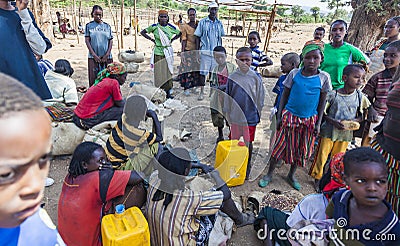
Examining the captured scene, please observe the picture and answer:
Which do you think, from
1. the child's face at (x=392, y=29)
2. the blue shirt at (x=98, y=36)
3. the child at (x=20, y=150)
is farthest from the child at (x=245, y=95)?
the blue shirt at (x=98, y=36)

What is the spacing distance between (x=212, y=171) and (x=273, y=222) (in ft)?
2.00

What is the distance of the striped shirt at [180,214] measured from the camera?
1.92m

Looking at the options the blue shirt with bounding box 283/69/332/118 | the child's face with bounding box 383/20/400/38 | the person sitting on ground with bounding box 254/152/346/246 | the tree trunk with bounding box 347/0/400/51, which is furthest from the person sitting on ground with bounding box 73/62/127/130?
the tree trunk with bounding box 347/0/400/51

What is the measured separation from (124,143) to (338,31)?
8.89ft

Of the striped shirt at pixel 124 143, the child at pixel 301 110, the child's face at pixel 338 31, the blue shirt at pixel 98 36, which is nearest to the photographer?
the striped shirt at pixel 124 143

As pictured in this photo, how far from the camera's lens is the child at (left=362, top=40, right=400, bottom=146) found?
287 cm

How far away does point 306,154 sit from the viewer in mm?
3090

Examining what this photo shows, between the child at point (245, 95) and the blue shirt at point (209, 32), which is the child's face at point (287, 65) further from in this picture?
the blue shirt at point (209, 32)

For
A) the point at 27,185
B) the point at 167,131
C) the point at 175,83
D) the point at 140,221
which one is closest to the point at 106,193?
the point at 140,221

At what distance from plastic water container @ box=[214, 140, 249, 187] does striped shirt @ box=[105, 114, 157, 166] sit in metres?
0.86

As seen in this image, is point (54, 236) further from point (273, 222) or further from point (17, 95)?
point (273, 222)

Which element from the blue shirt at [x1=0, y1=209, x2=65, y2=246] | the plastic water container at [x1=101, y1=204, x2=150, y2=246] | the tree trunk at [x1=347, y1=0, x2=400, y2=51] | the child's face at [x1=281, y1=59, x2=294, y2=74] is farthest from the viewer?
the tree trunk at [x1=347, y1=0, x2=400, y2=51]

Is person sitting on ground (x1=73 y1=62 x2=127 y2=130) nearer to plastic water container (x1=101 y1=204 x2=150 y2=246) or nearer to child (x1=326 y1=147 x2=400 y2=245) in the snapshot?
plastic water container (x1=101 y1=204 x2=150 y2=246)

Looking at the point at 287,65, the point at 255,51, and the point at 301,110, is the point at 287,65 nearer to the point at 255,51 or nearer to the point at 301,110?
the point at 301,110
